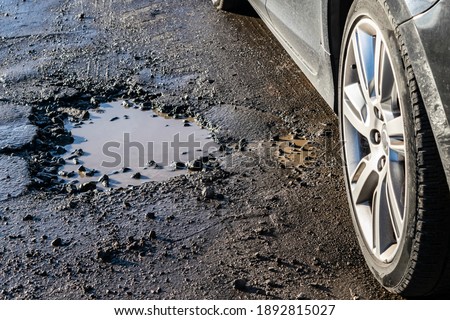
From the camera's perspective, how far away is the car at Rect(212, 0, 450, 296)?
8.03ft

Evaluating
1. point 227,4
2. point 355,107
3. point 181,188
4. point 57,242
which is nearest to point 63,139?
point 181,188

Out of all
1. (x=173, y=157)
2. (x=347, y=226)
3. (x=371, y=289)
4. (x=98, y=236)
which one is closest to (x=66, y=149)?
(x=173, y=157)

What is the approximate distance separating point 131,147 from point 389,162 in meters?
1.86

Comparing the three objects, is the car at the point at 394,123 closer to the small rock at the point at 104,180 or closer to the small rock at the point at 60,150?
the small rock at the point at 104,180

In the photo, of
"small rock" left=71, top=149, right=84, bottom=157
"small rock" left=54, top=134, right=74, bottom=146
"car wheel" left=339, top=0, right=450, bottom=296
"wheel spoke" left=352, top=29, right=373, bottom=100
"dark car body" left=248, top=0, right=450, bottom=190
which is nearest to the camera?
"dark car body" left=248, top=0, right=450, bottom=190

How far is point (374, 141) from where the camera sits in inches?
121

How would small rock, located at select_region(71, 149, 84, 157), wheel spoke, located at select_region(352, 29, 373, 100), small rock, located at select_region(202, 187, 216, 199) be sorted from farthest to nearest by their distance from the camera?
small rock, located at select_region(71, 149, 84, 157)
small rock, located at select_region(202, 187, 216, 199)
wheel spoke, located at select_region(352, 29, 373, 100)

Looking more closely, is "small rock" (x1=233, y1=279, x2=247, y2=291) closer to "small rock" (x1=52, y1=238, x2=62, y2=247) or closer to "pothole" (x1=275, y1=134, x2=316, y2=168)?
"small rock" (x1=52, y1=238, x2=62, y2=247)

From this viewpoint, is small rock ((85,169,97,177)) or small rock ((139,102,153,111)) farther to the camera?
small rock ((139,102,153,111))

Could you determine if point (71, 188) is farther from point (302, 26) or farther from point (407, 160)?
point (407, 160)

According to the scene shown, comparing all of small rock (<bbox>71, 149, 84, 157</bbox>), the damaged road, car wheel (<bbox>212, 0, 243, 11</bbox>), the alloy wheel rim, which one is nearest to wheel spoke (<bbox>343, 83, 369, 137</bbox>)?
the alloy wheel rim

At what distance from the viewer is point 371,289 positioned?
3.09 metres

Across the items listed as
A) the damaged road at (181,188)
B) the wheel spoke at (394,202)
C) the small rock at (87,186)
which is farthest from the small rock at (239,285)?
the small rock at (87,186)
